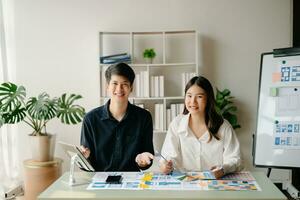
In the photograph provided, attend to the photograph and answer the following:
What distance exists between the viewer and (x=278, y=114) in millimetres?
2826

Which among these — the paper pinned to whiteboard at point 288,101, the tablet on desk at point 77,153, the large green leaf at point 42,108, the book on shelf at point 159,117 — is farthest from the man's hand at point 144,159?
the book on shelf at point 159,117

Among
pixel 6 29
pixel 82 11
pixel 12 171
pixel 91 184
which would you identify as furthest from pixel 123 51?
pixel 91 184

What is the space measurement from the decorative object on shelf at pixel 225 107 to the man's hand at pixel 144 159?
70.3 inches

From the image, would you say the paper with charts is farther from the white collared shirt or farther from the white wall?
the white wall

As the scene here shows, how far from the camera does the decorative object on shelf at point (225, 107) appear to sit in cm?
390

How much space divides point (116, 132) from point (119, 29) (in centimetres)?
197

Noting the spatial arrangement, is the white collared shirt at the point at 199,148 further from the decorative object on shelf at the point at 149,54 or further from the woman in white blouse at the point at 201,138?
the decorative object on shelf at the point at 149,54

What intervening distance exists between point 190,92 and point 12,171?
99.1 inches

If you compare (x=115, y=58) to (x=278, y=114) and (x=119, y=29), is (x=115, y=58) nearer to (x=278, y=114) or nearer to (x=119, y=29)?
(x=119, y=29)

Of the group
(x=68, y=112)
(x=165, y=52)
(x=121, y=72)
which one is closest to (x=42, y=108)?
(x=68, y=112)

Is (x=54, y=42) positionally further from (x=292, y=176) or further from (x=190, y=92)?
(x=292, y=176)

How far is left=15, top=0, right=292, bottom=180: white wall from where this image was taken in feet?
13.3

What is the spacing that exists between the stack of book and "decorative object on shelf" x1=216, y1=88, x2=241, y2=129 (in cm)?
106

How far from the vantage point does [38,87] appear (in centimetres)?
409
